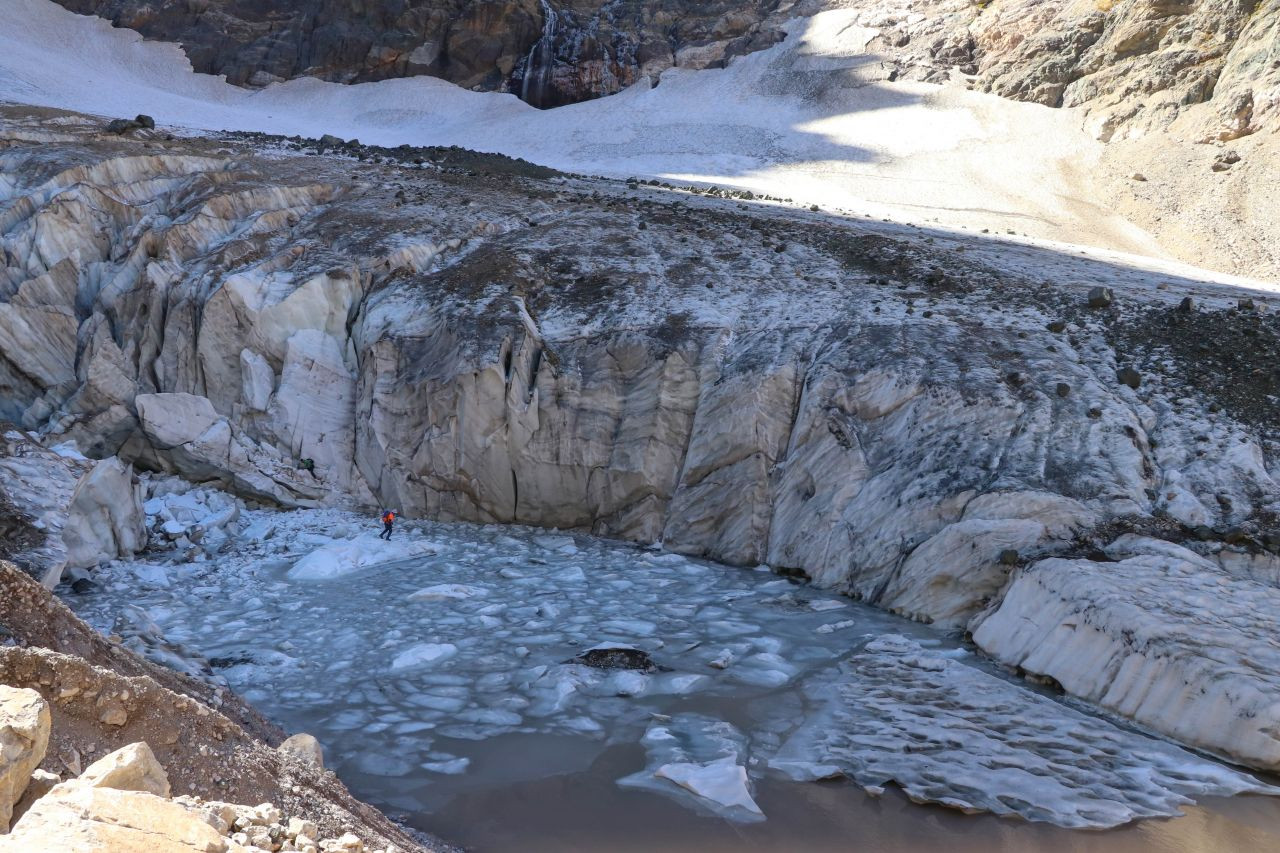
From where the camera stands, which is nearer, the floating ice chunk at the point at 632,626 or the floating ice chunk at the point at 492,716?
the floating ice chunk at the point at 492,716

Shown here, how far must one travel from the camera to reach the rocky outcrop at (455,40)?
39.1m

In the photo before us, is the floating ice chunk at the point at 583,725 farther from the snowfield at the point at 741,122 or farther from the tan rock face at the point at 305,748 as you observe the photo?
the snowfield at the point at 741,122

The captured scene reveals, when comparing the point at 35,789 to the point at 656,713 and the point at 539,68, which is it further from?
the point at 539,68

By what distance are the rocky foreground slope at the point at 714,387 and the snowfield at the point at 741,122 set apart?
25.5 feet

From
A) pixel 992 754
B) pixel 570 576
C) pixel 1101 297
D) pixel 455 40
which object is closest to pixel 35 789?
pixel 992 754

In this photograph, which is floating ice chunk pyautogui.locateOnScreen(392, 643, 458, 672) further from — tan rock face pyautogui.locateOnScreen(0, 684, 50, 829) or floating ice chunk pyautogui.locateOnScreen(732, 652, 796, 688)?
tan rock face pyautogui.locateOnScreen(0, 684, 50, 829)

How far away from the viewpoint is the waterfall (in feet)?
128

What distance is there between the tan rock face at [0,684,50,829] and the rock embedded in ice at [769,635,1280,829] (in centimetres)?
479

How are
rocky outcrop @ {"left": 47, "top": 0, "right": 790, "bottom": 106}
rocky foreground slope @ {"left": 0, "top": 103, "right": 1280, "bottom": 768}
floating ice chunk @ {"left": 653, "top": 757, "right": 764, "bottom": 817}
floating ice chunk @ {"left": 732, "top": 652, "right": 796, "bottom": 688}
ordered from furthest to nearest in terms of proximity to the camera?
rocky outcrop @ {"left": 47, "top": 0, "right": 790, "bottom": 106} → rocky foreground slope @ {"left": 0, "top": 103, "right": 1280, "bottom": 768} → floating ice chunk @ {"left": 732, "top": 652, "right": 796, "bottom": 688} → floating ice chunk @ {"left": 653, "top": 757, "right": 764, "bottom": 817}

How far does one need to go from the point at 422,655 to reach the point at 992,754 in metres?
4.80

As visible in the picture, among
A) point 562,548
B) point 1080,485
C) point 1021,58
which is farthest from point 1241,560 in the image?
point 1021,58

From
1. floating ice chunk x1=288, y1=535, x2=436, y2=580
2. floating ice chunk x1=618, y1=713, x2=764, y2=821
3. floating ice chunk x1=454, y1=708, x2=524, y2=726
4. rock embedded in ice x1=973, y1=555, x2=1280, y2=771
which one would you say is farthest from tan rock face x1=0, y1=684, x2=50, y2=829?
floating ice chunk x1=288, y1=535, x2=436, y2=580

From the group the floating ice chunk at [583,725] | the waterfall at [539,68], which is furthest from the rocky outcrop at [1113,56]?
the floating ice chunk at [583,725]

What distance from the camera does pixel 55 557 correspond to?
363 inches
